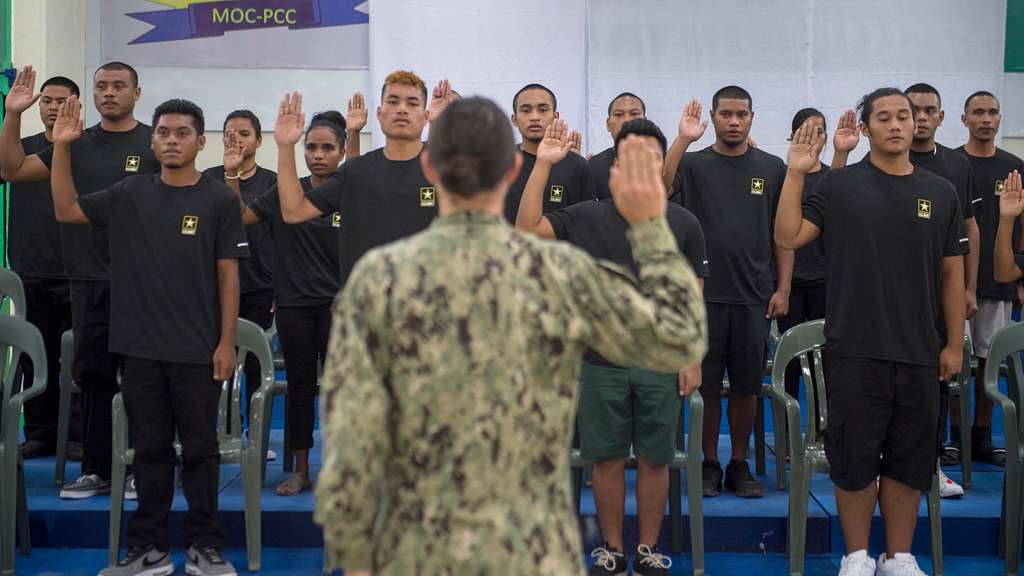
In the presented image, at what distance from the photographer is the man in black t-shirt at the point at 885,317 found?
356cm

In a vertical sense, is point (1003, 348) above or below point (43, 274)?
below

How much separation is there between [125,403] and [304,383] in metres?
1.00

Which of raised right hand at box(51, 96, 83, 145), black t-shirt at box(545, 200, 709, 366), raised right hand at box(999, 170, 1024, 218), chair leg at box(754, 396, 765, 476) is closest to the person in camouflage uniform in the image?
black t-shirt at box(545, 200, 709, 366)

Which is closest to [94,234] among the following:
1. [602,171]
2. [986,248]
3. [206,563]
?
[206,563]

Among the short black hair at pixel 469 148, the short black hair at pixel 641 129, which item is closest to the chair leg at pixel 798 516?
the short black hair at pixel 641 129

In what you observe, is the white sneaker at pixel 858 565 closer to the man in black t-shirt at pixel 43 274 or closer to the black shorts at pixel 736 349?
the black shorts at pixel 736 349

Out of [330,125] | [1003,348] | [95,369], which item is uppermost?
[330,125]

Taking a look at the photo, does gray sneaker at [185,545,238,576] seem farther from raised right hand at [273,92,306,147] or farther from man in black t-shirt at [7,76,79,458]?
man in black t-shirt at [7,76,79,458]

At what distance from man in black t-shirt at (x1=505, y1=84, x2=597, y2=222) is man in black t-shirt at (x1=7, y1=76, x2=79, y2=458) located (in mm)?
2118

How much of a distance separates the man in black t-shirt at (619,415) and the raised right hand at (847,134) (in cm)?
67

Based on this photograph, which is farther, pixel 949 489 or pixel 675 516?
pixel 949 489

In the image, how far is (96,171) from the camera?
14.8 ft

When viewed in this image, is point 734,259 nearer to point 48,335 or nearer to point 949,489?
point 949,489

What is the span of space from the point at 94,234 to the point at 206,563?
5.15 feet
